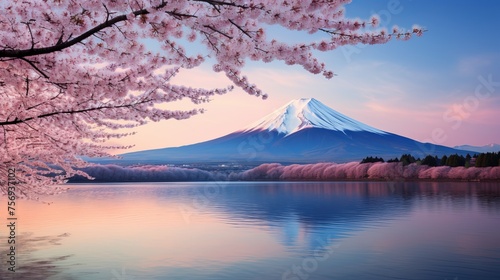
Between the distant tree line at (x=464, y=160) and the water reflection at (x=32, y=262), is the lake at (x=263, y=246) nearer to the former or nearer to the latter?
the water reflection at (x=32, y=262)

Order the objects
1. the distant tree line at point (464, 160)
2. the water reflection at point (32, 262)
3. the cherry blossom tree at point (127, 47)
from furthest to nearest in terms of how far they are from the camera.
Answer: the distant tree line at point (464, 160)
the water reflection at point (32, 262)
the cherry blossom tree at point (127, 47)

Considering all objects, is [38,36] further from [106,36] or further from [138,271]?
[138,271]

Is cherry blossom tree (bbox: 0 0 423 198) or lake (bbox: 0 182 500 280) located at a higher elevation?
cherry blossom tree (bbox: 0 0 423 198)

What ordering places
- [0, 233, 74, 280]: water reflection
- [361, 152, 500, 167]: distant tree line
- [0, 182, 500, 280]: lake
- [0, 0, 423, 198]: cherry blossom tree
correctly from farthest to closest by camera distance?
[361, 152, 500, 167]: distant tree line < [0, 182, 500, 280]: lake < [0, 233, 74, 280]: water reflection < [0, 0, 423, 198]: cherry blossom tree

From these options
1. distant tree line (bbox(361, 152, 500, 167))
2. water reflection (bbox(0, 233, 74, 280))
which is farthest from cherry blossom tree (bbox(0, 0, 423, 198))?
distant tree line (bbox(361, 152, 500, 167))

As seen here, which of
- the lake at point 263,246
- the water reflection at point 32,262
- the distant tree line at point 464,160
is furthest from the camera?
the distant tree line at point 464,160

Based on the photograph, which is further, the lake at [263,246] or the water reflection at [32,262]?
the lake at [263,246]

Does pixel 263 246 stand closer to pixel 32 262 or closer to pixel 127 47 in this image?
pixel 32 262

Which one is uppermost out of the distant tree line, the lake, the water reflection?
the distant tree line

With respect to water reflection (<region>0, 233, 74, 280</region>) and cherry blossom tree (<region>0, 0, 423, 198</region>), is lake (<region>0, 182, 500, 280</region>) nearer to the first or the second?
water reflection (<region>0, 233, 74, 280</region>)

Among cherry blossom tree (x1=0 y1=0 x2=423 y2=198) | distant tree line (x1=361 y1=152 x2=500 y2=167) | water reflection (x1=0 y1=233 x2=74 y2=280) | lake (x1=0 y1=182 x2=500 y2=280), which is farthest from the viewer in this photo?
distant tree line (x1=361 y1=152 x2=500 y2=167)

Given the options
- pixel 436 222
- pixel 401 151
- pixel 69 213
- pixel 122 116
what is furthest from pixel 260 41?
pixel 401 151

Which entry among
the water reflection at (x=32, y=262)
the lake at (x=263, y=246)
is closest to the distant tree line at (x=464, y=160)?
the lake at (x=263, y=246)

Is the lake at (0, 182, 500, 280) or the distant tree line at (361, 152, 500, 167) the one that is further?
the distant tree line at (361, 152, 500, 167)
